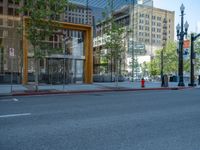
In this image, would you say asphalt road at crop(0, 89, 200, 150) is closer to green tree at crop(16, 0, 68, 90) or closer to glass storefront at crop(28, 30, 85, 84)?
green tree at crop(16, 0, 68, 90)

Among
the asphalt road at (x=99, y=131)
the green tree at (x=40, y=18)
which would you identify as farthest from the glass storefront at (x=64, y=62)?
the asphalt road at (x=99, y=131)

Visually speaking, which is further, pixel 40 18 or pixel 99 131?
pixel 40 18

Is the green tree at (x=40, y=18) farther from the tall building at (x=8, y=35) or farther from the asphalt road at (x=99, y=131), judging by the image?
the asphalt road at (x=99, y=131)

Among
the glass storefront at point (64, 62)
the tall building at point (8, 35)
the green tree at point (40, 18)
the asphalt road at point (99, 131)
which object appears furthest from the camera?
the glass storefront at point (64, 62)

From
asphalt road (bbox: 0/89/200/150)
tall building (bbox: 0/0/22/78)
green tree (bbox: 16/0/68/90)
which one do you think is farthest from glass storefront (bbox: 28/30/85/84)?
asphalt road (bbox: 0/89/200/150)

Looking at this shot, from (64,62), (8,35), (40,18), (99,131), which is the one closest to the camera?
(99,131)

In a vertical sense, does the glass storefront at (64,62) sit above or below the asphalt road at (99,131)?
above

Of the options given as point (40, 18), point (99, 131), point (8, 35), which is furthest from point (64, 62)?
point (99, 131)

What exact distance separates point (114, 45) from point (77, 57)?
769cm

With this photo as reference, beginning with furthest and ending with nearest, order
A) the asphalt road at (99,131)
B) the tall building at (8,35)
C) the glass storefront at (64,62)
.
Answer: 1. the glass storefront at (64,62)
2. the tall building at (8,35)
3. the asphalt road at (99,131)

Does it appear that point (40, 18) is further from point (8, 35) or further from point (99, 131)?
point (99, 131)

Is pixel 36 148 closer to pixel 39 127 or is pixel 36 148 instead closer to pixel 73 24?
pixel 39 127

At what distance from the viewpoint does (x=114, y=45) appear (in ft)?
91.8

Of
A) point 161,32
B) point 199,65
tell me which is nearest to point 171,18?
point 161,32
